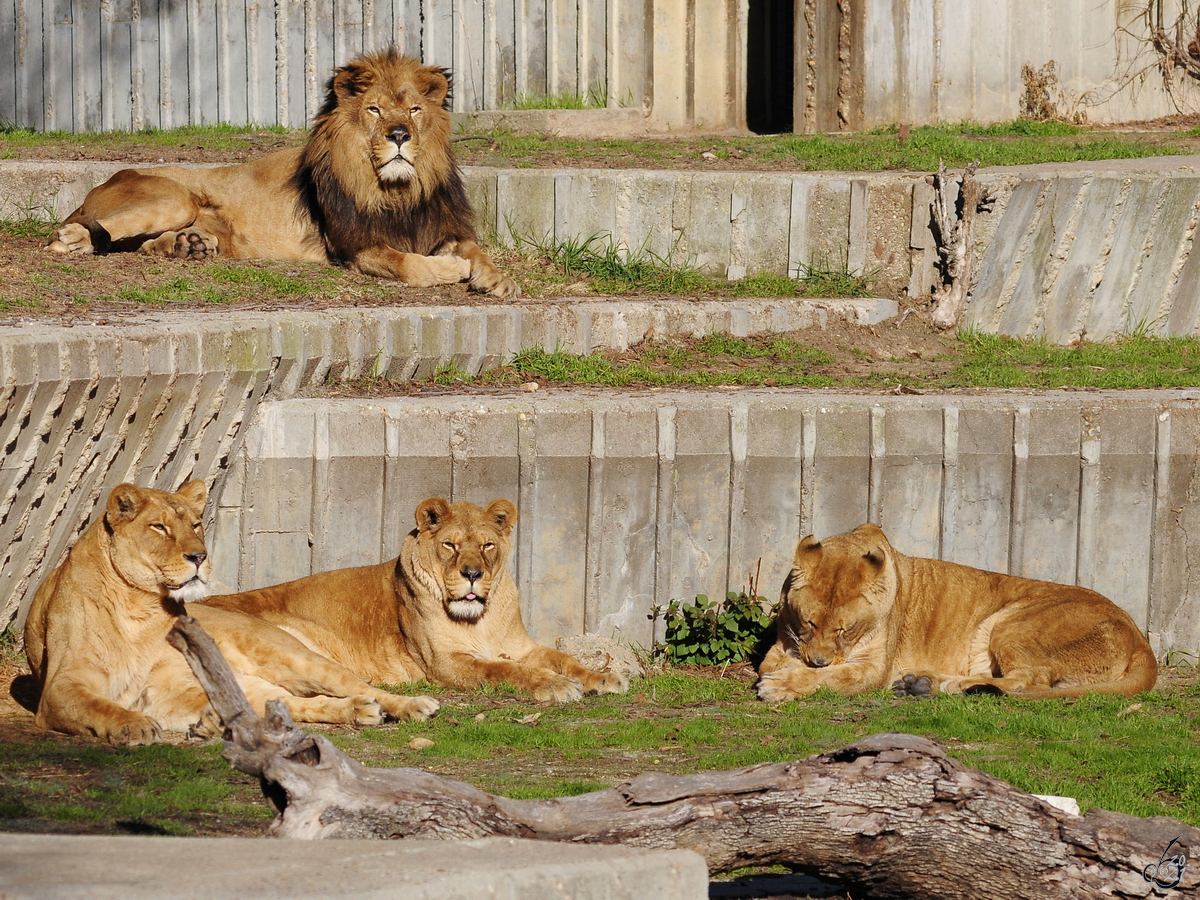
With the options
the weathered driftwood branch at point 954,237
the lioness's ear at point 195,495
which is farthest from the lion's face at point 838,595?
the weathered driftwood branch at point 954,237

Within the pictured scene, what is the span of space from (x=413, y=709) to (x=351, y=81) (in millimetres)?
4617

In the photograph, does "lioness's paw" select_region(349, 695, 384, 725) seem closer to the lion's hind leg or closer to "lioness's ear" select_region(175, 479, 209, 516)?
"lioness's ear" select_region(175, 479, 209, 516)

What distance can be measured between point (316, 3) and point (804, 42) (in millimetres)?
3983

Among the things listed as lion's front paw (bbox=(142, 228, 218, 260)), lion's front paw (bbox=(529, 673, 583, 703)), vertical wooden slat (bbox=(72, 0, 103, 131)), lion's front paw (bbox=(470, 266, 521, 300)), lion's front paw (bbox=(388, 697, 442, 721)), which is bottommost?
lion's front paw (bbox=(529, 673, 583, 703))

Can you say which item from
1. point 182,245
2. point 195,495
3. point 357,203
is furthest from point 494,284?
point 195,495

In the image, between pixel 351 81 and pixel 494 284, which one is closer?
pixel 494 284

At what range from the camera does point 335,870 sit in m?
2.96

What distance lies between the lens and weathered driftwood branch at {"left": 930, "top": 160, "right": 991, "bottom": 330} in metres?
9.83

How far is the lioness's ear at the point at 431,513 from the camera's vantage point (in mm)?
6852

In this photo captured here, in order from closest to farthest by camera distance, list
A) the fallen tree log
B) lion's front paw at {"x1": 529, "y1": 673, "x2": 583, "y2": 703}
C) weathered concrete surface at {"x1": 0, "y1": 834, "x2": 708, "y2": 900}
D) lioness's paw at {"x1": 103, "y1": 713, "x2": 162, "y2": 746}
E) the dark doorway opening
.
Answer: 1. weathered concrete surface at {"x1": 0, "y1": 834, "x2": 708, "y2": 900}
2. the fallen tree log
3. lioness's paw at {"x1": 103, "y1": 713, "x2": 162, "y2": 746}
4. lion's front paw at {"x1": 529, "y1": 673, "x2": 583, "y2": 703}
5. the dark doorway opening

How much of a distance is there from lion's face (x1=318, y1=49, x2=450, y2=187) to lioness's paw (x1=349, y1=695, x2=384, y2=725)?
168 inches

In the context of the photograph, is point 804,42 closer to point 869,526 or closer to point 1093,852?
point 869,526

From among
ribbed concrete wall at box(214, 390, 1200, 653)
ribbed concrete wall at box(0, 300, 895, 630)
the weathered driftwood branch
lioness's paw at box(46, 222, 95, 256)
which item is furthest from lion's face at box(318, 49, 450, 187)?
the weathered driftwood branch

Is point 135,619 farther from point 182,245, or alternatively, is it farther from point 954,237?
point 954,237
